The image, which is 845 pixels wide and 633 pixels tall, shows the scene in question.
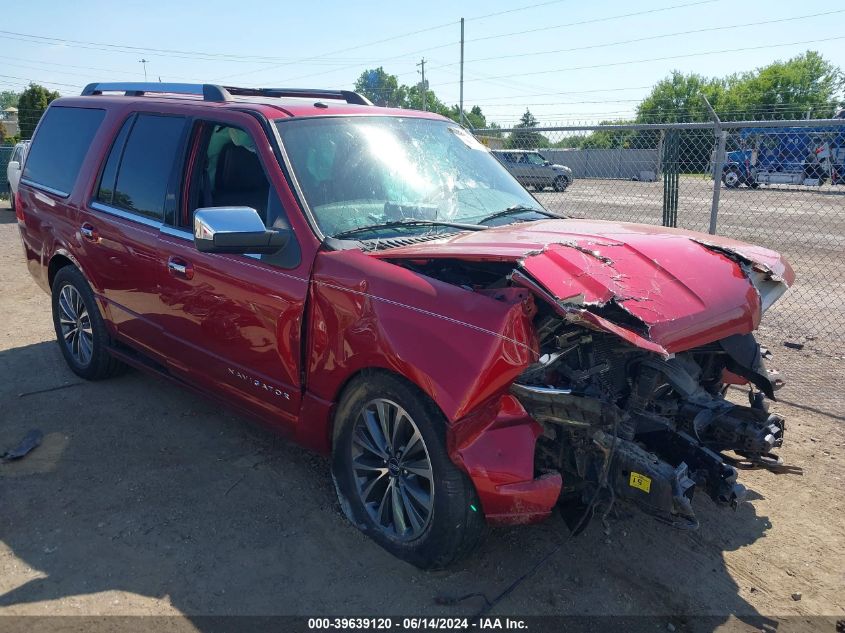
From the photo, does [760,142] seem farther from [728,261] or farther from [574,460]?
[574,460]

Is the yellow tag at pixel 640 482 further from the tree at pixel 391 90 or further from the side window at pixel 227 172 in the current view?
the tree at pixel 391 90

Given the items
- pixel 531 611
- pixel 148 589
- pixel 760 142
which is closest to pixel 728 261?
pixel 531 611

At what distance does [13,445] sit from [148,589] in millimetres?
1969

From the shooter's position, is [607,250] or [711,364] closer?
[607,250]

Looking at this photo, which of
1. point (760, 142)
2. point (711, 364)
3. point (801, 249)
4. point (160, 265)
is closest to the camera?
point (711, 364)

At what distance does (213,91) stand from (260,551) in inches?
112

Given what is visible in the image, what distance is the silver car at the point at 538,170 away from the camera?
9492mm

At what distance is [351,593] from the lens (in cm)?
297

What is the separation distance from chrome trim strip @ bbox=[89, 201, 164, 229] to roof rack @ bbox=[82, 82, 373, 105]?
0.86 meters

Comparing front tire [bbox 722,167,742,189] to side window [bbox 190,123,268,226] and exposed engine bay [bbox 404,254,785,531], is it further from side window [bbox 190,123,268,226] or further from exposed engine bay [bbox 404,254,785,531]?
side window [bbox 190,123,268,226]

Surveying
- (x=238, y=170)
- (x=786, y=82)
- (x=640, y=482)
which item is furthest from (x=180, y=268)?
(x=786, y=82)

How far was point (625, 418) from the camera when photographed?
114 inches

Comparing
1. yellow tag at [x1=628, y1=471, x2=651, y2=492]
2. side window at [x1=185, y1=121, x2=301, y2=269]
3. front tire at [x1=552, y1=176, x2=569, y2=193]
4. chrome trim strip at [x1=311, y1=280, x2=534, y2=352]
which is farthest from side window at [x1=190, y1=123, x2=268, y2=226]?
front tire at [x1=552, y1=176, x2=569, y2=193]

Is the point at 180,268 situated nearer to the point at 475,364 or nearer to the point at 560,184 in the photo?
the point at 475,364
